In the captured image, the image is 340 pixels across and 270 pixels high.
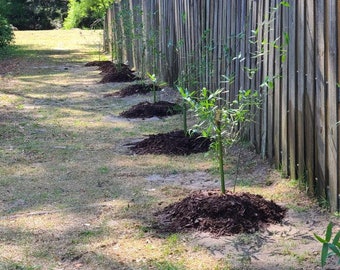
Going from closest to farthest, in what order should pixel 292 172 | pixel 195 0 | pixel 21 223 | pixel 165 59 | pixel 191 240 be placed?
pixel 191 240 → pixel 21 223 → pixel 292 172 → pixel 195 0 → pixel 165 59

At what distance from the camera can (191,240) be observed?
4.34m

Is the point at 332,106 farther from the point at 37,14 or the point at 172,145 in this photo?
the point at 37,14

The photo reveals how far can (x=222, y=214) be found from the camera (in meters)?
4.53

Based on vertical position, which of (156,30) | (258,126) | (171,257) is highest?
(156,30)

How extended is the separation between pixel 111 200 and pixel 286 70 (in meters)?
1.81

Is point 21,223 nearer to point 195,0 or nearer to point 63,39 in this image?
point 195,0

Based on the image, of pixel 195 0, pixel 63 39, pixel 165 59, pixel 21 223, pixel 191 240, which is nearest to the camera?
pixel 191 240

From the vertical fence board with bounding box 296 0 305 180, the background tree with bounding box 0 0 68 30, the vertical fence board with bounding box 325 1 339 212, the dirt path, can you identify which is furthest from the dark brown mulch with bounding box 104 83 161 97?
the background tree with bounding box 0 0 68 30

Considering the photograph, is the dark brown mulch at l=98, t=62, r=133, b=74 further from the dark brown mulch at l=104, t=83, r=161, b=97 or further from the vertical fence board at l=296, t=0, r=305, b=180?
the vertical fence board at l=296, t=0, r=305, b=180

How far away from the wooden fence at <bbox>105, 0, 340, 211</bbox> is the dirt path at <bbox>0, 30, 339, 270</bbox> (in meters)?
0.28

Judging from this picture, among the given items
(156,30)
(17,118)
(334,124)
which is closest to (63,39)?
(156,30)

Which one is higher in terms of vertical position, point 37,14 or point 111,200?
point 37,14

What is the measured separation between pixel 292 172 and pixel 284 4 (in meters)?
1.37

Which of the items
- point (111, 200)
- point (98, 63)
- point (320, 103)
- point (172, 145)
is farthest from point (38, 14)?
point (320, 103)
